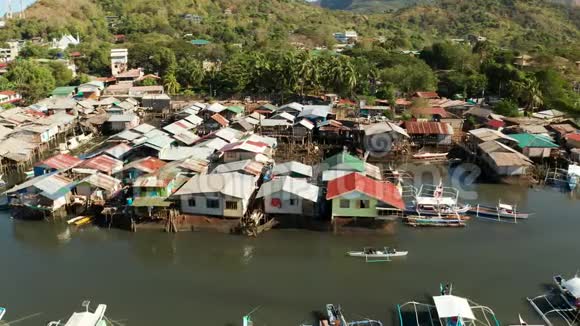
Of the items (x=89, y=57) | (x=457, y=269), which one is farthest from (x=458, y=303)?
(x=89, y=57)

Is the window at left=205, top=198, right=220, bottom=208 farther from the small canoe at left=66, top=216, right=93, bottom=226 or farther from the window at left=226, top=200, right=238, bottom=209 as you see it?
the small canoe at left=66, top=216, right=93, bottom=226

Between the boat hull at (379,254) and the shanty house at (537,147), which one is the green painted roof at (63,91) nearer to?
the boat hull at (379,254)

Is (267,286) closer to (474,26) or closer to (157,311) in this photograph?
(157,311)

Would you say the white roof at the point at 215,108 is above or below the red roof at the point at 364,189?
above

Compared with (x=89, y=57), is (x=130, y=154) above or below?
below

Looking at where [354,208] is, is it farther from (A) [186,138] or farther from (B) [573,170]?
(A) [186,138]

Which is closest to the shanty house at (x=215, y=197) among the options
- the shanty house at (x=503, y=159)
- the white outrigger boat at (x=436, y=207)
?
the white outrigger boat at (x=436, y=207)

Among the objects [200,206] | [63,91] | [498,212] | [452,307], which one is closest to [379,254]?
[452,307]
